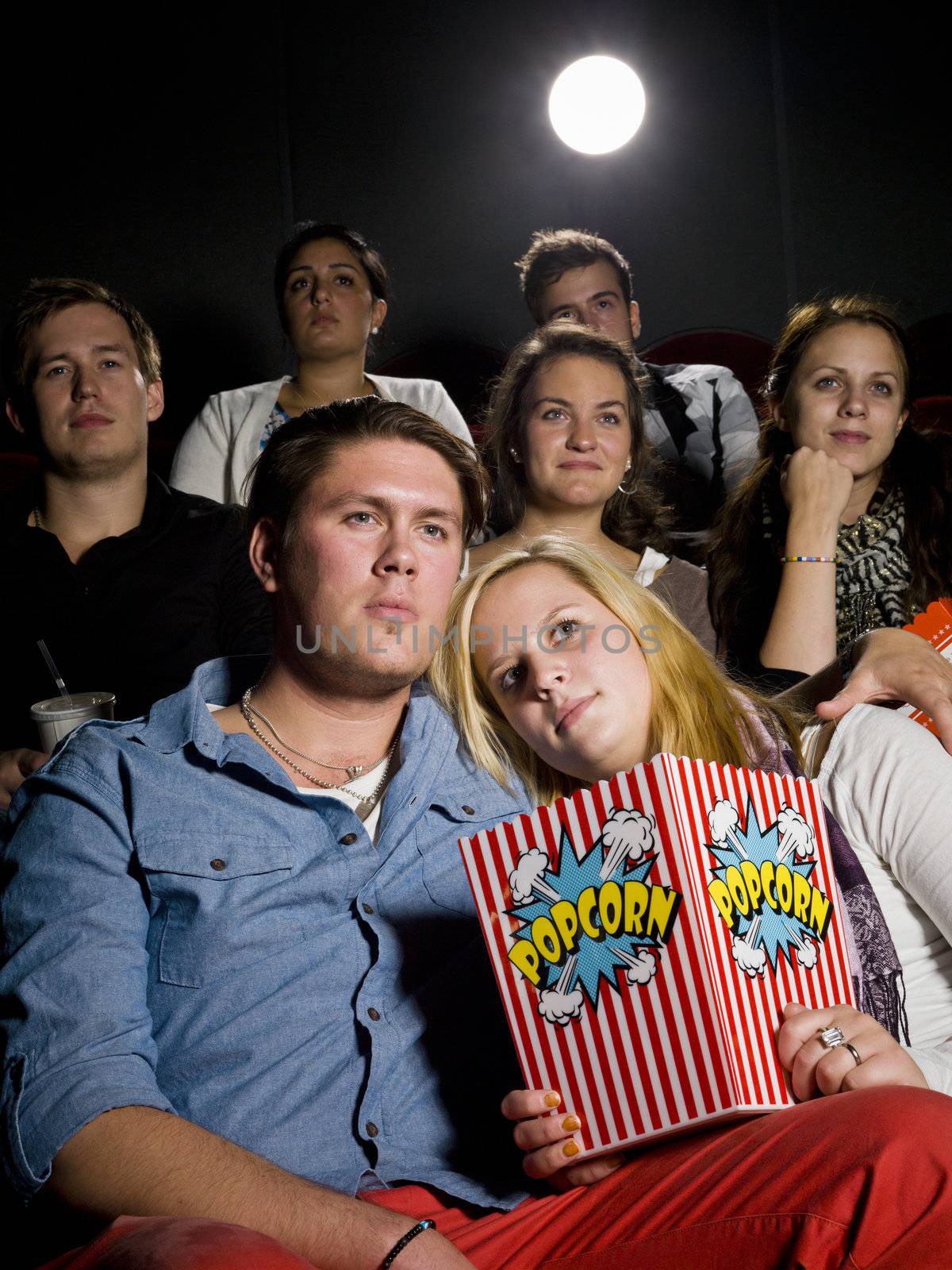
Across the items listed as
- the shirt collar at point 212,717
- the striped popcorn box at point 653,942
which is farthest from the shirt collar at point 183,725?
the striped popcorn box at point 653,942

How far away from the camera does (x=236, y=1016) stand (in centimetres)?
110

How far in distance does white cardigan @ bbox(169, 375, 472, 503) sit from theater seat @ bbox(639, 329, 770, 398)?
1.21m

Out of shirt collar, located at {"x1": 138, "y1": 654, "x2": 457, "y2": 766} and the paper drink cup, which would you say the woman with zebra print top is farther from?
the paper drink cup

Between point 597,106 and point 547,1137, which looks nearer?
point 547,1137

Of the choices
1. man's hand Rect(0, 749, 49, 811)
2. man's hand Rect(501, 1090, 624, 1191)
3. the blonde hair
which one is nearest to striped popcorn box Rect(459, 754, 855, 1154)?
man's hand Rect(501, 1090, 624, 1191)

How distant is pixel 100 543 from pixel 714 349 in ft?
8.30

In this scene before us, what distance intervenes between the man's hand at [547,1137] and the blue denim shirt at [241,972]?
0.13 m

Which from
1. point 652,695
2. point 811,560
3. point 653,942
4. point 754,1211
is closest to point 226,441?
point 811,560

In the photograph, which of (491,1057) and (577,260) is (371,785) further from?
(577,260)

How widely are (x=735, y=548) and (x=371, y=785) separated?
1.30 meters

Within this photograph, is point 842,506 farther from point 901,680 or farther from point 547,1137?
point 547,1137

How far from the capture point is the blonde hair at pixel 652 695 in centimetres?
131

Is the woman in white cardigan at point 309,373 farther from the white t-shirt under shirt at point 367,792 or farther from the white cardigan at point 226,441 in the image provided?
the white t-shirt under shirt at point 367,792

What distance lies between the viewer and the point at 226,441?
2949 mm
